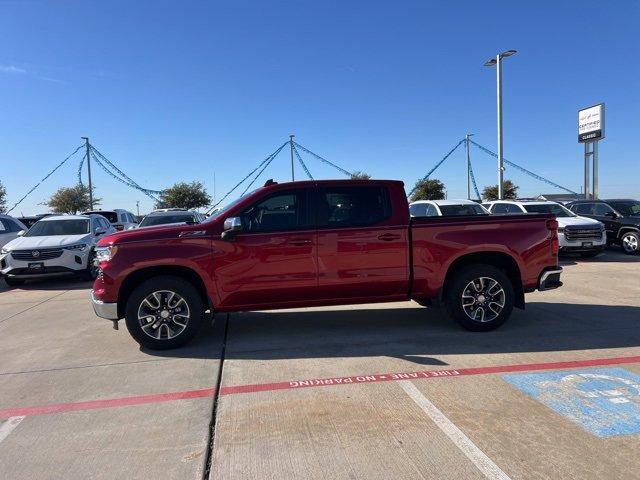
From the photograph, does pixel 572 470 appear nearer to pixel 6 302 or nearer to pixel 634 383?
pixel 634 383

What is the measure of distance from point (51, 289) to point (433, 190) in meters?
44.1

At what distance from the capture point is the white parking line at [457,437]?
3047 millimetres

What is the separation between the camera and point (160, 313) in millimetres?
5684

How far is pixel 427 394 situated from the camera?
4250 mm

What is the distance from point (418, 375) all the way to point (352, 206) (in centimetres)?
224

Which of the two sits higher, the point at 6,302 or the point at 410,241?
the point at 410,241

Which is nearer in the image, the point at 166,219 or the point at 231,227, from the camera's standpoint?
the point at 231,227

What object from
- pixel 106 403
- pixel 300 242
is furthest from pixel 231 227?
pixel 106 403

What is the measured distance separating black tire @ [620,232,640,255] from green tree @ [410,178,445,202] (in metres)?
35.8

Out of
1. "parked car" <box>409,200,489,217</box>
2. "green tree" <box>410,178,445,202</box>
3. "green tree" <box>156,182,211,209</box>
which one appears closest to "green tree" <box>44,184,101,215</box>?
"green tree" <box>156,182,211,209</box>

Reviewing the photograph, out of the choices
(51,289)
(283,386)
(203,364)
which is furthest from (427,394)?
(51,289)

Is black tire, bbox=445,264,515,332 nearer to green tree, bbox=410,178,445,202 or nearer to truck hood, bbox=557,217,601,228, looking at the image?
truck hood, bbox=557,217,601,228

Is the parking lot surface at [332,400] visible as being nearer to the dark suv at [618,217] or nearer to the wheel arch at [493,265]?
the wheel arch at [493,265]

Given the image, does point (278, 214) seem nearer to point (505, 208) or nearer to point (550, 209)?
point (505, 208)
